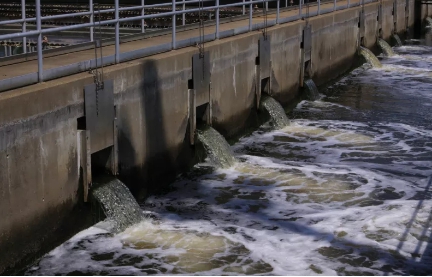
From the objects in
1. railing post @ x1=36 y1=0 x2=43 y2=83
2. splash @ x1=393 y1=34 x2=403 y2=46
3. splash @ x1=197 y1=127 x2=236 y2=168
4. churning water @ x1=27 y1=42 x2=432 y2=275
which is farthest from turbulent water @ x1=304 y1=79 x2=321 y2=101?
splash @ x1=393 y1=34 x2=403 y2=46

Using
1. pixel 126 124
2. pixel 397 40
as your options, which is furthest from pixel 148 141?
pixel 397 40

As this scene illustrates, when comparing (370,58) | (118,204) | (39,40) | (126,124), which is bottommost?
(118,204)

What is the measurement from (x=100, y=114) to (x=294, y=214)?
297cm

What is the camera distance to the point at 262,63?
17.5 m

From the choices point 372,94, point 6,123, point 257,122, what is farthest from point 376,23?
point 6,123

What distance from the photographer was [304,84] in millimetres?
20781

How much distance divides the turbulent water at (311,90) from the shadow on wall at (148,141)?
7701 mm

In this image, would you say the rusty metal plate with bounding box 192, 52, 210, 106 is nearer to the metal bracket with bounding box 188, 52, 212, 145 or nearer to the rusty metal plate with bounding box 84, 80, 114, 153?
the metal bracket with bounding box 188, 52, 212, 145

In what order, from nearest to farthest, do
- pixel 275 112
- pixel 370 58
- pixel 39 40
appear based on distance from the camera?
pixel 39 40 → pixel 275 112 → pixel 370 58

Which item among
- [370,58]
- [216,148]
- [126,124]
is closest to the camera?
[126,124]

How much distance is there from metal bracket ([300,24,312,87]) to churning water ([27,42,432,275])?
9.30ft

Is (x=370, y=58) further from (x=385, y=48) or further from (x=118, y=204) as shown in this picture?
(x=118, y=204)

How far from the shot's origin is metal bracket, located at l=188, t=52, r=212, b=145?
46.2 feet

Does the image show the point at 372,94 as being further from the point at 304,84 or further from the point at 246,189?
the point at 246,189
